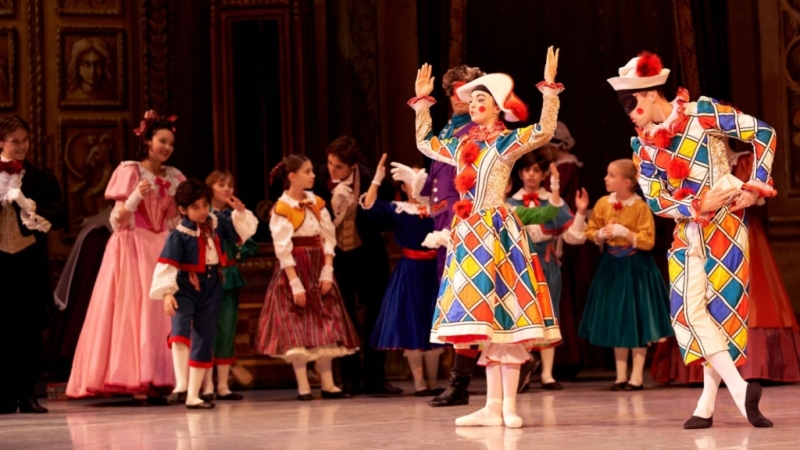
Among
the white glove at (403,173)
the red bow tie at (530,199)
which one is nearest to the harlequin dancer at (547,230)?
the red bow tie at (530,199)

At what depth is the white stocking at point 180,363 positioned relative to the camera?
22.4ft

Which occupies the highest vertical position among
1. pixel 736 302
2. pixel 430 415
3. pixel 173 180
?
pixel 173 180

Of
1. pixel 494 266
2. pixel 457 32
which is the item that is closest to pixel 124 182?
pixel 457 32

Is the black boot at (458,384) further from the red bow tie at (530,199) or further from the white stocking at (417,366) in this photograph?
the red bow tie at (530,199)

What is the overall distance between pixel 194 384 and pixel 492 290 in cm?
215

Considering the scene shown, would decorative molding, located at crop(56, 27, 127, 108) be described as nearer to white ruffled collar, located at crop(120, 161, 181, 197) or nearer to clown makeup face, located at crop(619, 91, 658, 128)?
white ruffled collar, located at crop(120, 161, 181, 197)

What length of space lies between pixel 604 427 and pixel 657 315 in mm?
2268

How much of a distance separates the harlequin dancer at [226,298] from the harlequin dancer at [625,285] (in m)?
1.98

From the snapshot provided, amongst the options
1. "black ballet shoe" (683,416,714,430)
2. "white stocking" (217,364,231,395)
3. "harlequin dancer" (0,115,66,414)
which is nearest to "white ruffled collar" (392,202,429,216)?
"white stocking" (217,364,231,395)

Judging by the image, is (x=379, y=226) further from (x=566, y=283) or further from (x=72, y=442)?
(x=72, y=442)

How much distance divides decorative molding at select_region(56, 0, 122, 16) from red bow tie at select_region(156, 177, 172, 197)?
1985mm

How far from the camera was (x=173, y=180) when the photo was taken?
7348mm

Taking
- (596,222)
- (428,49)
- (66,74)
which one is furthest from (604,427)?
(66,74)

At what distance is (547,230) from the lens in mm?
7520
